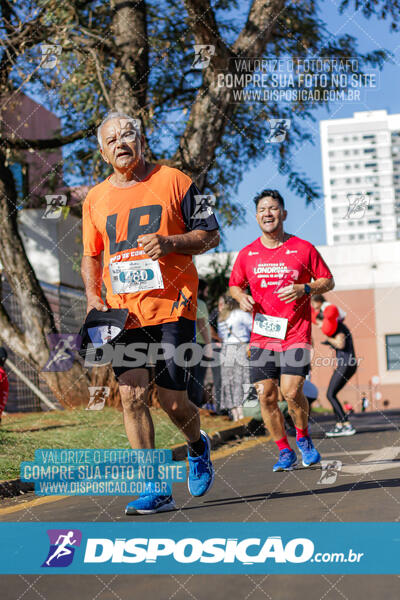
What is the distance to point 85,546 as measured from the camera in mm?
3809

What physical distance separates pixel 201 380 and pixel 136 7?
216 inches

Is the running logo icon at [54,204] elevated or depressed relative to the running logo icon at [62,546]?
elevated

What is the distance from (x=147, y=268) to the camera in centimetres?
485

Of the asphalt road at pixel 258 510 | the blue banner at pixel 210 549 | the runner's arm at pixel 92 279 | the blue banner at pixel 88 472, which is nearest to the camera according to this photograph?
the asphalt road at pixel 258 510

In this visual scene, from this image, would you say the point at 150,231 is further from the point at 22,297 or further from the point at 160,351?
the point at 22,297

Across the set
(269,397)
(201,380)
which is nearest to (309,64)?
(201,380)

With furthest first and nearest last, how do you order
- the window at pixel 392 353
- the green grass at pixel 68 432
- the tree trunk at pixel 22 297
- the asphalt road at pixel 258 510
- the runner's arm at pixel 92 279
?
1. the window at pixel 392 353
2. the tree trunk at pixel 22 297
3. the green grass at pixel 68 432
4. the runner's arm at pixel 92 279
5. the asphalt road at pixel 258 510

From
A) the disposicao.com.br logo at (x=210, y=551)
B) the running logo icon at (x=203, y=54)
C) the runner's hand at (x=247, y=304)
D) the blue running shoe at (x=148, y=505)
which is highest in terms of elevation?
the running logo icon at (x=203, y=54)

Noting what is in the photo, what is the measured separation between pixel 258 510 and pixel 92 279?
166 cm

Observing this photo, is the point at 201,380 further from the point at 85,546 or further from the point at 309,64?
the point at 85,546

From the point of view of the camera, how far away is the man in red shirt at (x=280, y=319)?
6.58m

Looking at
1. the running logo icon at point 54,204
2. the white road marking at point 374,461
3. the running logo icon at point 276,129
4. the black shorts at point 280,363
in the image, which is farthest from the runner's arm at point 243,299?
the running logo icon at point 276,129

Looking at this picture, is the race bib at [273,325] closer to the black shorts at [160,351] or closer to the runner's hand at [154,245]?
the black shorts at [160,351]

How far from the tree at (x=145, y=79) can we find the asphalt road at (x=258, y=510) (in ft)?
16.4
